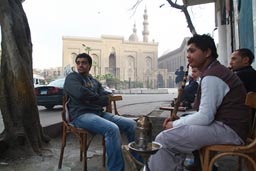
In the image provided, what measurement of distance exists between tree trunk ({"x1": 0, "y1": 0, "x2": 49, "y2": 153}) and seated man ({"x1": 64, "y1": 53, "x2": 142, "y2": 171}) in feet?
3.97

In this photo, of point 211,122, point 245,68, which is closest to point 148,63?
point 245,68

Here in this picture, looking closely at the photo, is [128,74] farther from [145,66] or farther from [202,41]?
[202,41]

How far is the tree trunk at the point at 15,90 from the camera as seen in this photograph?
435 cm

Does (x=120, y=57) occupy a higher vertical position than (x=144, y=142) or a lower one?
higher

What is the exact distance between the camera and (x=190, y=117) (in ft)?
7.54

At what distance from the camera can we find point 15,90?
4441 millimetres

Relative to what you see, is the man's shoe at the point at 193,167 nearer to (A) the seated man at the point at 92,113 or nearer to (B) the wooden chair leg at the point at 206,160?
(A) the seated man at the point at 92,113

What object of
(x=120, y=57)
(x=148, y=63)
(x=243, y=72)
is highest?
(x=120, y=57)

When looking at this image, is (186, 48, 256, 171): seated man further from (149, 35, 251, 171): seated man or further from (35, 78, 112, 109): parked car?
(35, 78, 112, 109): parked car

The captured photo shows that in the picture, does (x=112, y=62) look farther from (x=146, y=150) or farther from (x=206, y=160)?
(x=146, y=150)

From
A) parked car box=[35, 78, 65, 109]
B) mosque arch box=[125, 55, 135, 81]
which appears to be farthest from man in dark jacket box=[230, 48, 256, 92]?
mosque arch box=[125, 55, 135, 81]

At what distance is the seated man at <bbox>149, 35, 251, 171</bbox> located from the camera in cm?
221

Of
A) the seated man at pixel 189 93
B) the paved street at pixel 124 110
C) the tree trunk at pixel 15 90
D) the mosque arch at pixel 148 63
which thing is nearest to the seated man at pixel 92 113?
the tree trunk at pixel 15 90

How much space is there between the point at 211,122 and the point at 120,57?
236 feet
